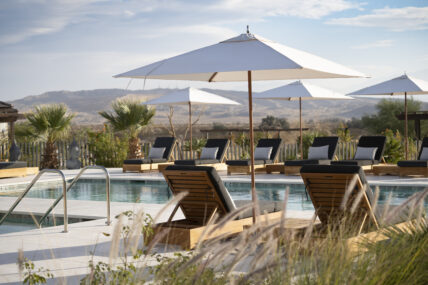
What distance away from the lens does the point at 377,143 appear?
14.6m

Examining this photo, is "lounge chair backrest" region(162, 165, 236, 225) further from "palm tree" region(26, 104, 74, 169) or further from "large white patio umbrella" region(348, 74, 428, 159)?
"palm tree" region(26, 104, 74, 169)

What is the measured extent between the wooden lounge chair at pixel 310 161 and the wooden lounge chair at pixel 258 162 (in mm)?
220

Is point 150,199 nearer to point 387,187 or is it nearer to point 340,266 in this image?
point 387,187

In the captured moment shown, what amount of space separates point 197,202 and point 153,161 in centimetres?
1068

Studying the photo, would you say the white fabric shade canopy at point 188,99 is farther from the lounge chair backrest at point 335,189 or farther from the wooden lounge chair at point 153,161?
the lounge chair backrest at point 335,189

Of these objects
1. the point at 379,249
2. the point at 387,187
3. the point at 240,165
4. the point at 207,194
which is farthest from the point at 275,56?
the point at 240,165

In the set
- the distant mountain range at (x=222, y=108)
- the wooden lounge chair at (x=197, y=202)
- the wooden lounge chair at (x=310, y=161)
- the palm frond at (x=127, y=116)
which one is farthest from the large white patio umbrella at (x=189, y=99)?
the distant mountain range at (x=222, y=108)

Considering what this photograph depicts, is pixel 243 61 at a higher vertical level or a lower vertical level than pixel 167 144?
higher

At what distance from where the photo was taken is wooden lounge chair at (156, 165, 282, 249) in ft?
19.7

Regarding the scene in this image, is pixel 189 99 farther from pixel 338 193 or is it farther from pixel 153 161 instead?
pixel 338 193

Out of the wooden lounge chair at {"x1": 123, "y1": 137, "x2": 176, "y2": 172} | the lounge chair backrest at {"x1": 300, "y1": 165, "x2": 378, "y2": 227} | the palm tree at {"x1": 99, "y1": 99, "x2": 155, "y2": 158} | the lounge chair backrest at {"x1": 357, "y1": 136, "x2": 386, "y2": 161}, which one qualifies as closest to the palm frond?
the palm tree at {"x1": 99, "y1": 99, "x2": 155, "y2": 158}

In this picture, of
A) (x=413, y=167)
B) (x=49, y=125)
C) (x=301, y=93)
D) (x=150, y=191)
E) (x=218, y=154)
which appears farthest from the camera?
(x=49, y=125)

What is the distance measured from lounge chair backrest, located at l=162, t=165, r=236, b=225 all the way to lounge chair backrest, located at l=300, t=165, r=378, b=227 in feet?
2.69

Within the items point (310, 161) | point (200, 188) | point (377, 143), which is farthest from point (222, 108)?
point (200, 188)
